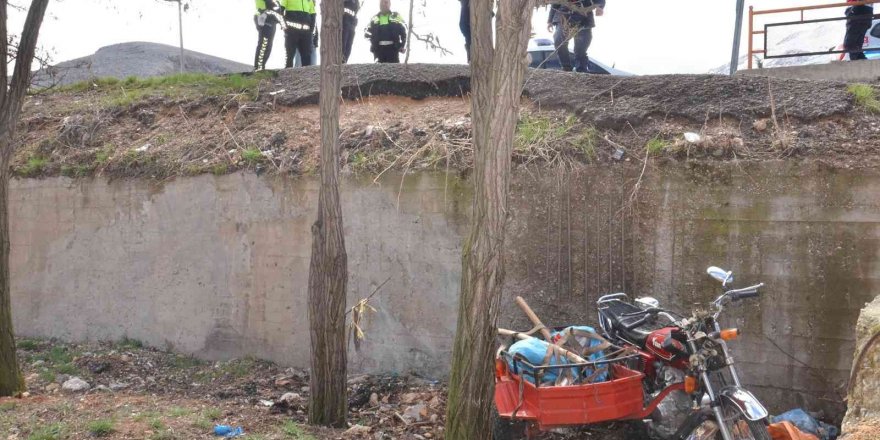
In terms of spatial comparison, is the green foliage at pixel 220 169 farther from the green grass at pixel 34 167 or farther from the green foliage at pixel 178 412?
the green foliage at pixel 178 412

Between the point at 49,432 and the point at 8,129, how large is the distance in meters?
2.98

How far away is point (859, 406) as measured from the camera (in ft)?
12.3

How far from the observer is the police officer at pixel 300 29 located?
10.6 meters

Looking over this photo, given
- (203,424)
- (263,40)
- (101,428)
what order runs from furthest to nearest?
(263,40), (203,424), (101,428)

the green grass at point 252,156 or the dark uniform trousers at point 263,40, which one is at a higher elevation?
the dark uniform trousers at point 263,40

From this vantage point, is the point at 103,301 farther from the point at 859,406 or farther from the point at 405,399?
the point at 859,406

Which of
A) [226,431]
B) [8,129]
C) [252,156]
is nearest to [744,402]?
[226,431]

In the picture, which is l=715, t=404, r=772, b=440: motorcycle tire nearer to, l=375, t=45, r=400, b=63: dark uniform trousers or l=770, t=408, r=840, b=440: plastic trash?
l=770, t=408, r=840, b=440: plastic trash

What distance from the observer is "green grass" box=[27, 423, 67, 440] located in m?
5.46

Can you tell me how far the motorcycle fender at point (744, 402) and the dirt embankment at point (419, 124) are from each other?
2415 mm

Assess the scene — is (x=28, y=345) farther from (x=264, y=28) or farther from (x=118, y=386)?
(x=264, y=28)

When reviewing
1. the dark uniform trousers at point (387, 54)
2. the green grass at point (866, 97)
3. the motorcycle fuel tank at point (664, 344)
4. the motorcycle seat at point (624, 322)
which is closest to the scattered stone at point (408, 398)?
the motorcycle seat at point (624, 322)

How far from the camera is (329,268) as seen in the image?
594 centimetres

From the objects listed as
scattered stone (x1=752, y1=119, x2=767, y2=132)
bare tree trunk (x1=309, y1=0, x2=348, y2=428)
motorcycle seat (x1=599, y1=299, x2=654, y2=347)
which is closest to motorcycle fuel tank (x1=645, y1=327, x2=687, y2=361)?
motorcycle seat (x1=599, y1=299, x2=654, y2=347)
